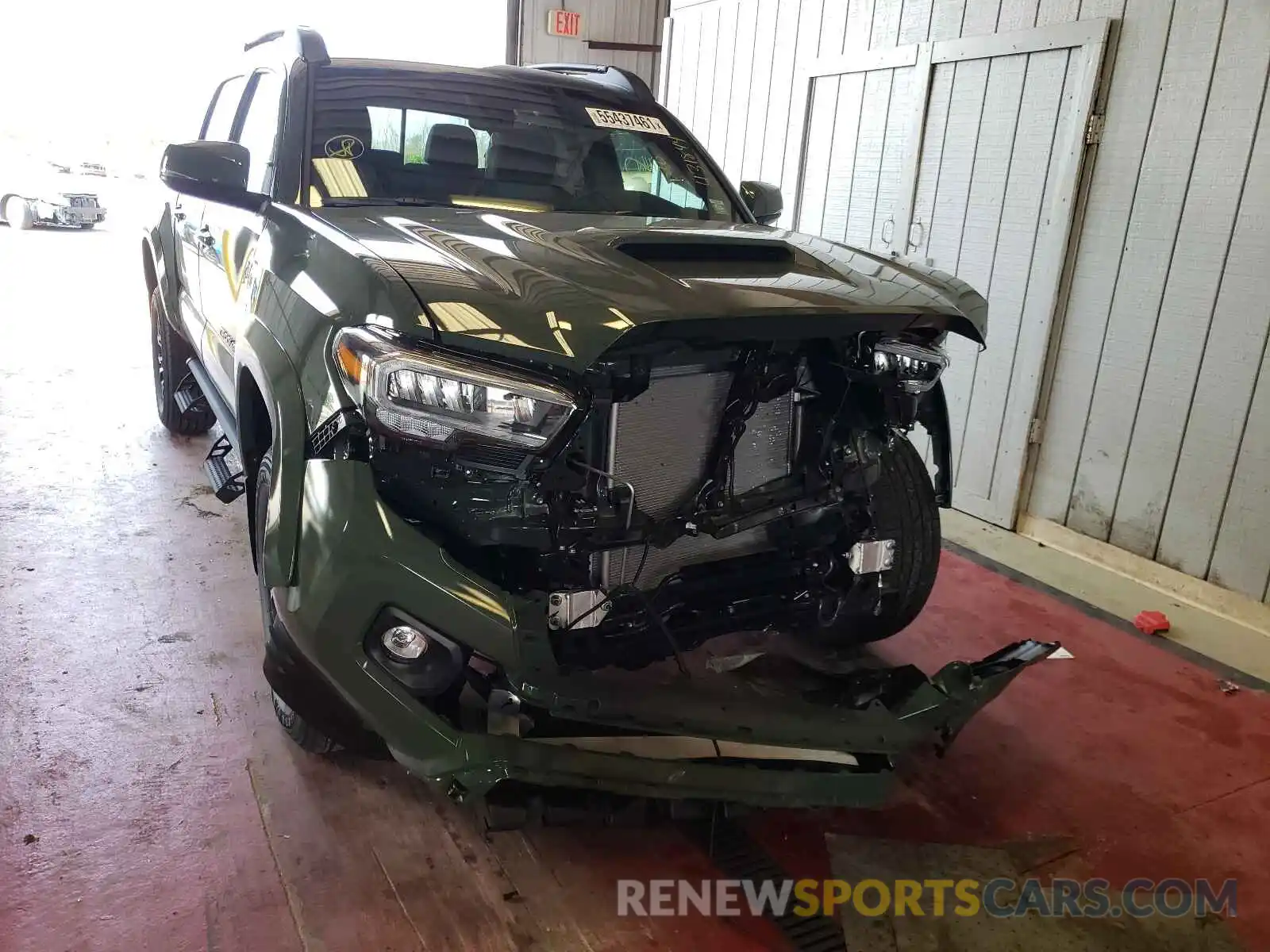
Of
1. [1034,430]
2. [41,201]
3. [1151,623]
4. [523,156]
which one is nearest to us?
[523,156]

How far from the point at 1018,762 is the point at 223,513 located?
2.91 metres

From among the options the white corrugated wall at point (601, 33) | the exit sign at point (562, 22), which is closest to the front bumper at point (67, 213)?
the white corrugated wall at point (601, 33)

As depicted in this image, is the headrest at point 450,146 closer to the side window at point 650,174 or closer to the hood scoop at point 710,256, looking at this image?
the side window at point 650,174

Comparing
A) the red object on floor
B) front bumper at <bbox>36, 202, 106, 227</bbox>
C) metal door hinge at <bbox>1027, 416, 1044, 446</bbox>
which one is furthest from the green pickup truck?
front bumper at <bbox>36, 202, 106, 227</bbox>

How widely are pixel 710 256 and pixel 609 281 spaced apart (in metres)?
0.38

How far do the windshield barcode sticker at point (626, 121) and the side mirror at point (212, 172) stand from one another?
1044 millimetres

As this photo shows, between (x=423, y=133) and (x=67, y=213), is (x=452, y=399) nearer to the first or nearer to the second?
(x=423, y=133)

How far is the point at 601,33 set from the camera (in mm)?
8156

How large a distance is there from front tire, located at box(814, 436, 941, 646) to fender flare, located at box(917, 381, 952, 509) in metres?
0.03

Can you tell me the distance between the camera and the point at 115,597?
2828 mm

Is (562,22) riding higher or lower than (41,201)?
higher

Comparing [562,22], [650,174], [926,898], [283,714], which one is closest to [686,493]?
[926,898]

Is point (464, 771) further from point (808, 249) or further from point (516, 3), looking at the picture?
point (516, 3)

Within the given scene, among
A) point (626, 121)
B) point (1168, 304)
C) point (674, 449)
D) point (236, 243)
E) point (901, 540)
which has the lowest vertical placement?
point (901, 540)
